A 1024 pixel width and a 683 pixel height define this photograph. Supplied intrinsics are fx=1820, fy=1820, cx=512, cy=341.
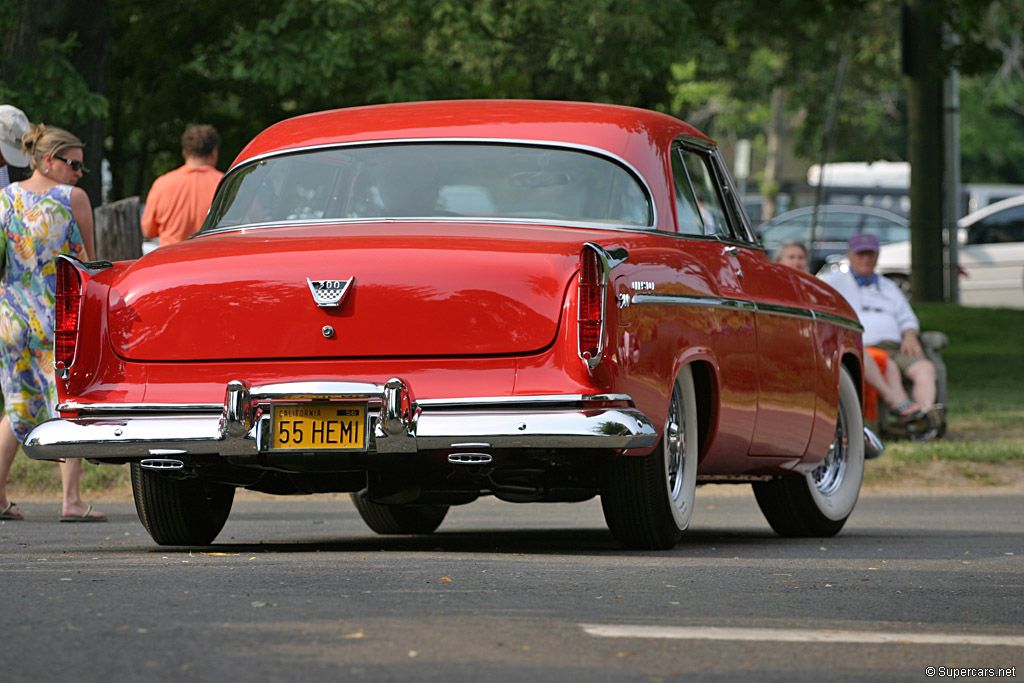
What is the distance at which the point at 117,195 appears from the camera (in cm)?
1905

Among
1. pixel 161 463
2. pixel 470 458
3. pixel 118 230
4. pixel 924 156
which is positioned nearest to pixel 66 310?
pixel 161 463

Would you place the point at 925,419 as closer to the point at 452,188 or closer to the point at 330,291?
the point at 452,188

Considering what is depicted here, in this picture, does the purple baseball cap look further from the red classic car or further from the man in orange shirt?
the red classic car

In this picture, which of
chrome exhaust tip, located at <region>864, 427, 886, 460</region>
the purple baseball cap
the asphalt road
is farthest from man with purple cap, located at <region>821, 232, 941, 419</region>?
the asphalt road

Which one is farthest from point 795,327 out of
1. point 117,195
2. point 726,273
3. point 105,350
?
point 117,195

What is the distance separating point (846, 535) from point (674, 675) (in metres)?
5.20

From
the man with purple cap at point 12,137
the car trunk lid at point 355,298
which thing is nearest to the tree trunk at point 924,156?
the man with purple cap at point 12,137

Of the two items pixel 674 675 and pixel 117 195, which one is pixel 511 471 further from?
pixel 117 195

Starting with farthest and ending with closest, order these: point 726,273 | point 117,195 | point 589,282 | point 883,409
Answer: point 117,195 < point 883,409 < point 726,273 < point 589,282

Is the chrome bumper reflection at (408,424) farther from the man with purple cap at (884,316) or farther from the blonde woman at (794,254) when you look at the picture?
the man with purple cap at (884,316)

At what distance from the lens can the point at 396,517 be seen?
346 inches

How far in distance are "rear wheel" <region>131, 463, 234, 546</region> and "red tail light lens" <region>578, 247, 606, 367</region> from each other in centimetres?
182

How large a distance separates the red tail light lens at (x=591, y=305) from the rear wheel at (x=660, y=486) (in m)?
0.59

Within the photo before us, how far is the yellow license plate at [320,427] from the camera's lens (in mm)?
6098
